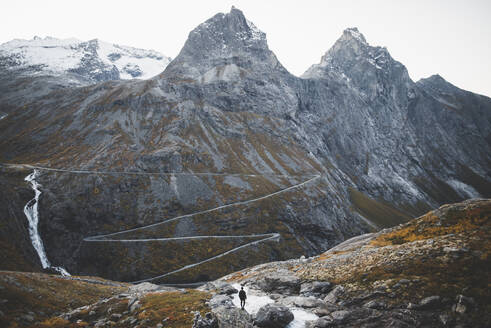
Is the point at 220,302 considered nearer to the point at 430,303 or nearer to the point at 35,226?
the point at 430,303

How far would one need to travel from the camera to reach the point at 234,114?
172m

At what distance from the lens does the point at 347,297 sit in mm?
21000

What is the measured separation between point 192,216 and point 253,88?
132 metres

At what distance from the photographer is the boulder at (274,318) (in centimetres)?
1773

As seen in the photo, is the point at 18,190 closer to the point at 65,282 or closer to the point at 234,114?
the point at 65,282

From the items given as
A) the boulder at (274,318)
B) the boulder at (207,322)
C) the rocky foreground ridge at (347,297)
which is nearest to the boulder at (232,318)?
the rocky foreground ridge at (347,297)

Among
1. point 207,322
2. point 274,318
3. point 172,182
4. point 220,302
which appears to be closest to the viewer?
point 207,322

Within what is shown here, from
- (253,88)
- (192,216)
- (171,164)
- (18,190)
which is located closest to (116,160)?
(171,164)

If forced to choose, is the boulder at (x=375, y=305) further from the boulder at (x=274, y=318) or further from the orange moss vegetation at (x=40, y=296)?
the orange moss vegetation at (x=40, y=296)

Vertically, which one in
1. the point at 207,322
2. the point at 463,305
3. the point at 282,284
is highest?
the point at 207,322

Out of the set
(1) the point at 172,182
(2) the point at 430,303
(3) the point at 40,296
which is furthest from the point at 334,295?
(1) the point at 172,182

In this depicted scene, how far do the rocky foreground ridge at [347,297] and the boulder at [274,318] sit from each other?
0.06 meters

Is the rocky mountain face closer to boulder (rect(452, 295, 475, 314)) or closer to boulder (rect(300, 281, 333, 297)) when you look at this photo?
boulder (rect(300, 281, 333, 297))

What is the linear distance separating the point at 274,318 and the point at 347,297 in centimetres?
733
